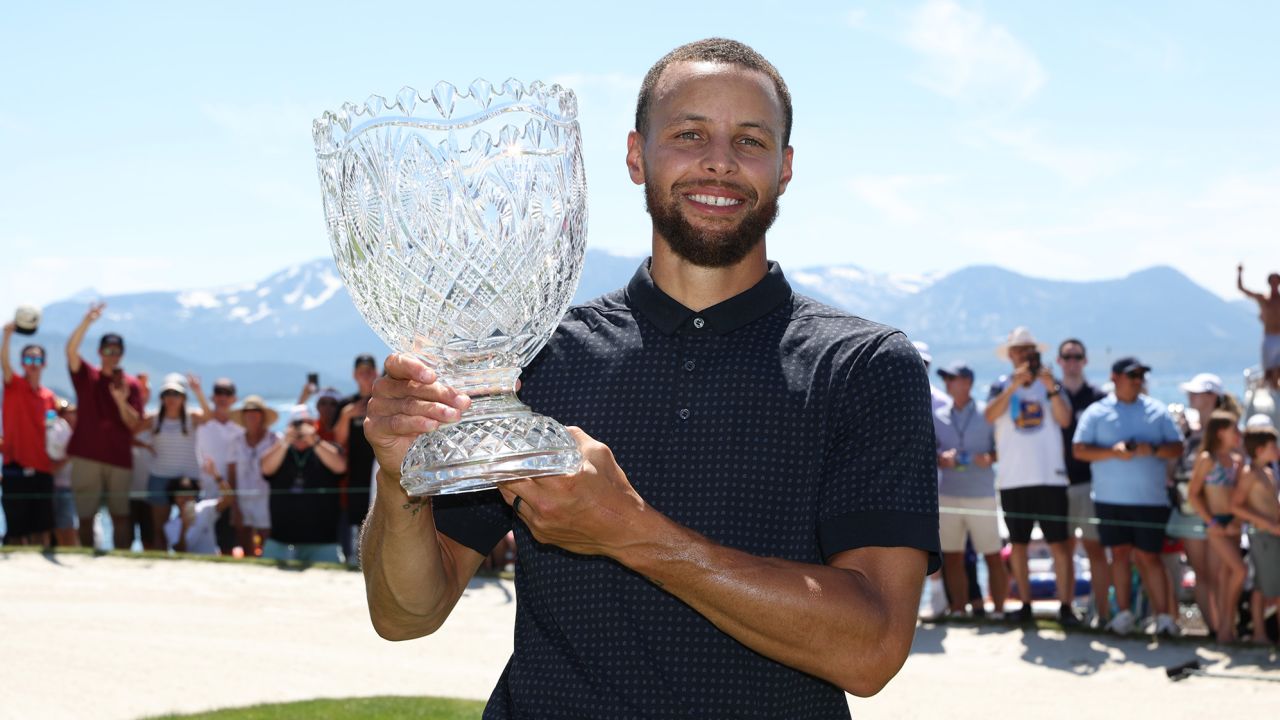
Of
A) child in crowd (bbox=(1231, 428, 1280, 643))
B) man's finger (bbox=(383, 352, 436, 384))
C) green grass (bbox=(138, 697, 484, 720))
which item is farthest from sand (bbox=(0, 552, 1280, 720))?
man's finger (bbox=(383, 352, 436, 384))

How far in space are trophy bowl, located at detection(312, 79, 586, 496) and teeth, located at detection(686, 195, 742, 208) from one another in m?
0.27

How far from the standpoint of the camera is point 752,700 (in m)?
2.12

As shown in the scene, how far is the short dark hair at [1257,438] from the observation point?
8289 mm

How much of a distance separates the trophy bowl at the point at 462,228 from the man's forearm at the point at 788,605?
0.92 feet

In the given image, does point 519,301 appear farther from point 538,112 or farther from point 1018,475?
point 1018,475

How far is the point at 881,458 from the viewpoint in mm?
2076

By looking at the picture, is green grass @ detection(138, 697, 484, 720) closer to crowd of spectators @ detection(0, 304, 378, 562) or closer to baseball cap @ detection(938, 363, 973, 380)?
crowd of spectators @ detection(0, 304, 378, 562)

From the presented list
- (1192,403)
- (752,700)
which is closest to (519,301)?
(752,700)

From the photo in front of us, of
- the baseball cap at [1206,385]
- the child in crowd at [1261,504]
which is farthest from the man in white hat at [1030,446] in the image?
the child in crowd at [1261,504]

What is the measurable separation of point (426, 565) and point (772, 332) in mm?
703

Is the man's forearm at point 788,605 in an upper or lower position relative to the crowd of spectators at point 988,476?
upper

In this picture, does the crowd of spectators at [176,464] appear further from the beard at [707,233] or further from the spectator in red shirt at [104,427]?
the beard at [707,233]

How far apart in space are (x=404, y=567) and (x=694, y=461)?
520 mm

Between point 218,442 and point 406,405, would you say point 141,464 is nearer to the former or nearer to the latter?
point 218,442
